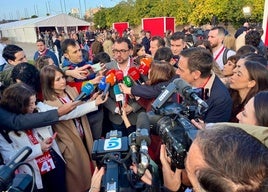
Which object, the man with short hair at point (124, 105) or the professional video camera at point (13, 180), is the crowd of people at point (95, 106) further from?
the professional video camera at point (13, 180)

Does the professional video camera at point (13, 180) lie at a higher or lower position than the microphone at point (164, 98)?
lower

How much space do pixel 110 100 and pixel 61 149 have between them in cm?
80

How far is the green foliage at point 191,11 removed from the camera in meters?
23.9

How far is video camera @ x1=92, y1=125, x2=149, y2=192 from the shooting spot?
125 cm

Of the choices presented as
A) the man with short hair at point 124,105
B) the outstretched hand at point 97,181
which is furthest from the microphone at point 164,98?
the man with short hair at point 124,105

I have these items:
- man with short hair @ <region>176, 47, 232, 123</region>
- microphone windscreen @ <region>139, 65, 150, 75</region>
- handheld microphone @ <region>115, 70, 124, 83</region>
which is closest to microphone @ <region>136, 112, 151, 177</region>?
man with short hair @ <region>176, 47, 232, 123</region>

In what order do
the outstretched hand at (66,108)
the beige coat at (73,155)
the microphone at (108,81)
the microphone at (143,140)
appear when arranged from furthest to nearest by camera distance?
1. the microphone at (108,81)
2. the beige coat at (73,155)
3. the outstretched hand at (66,108)
4. the microphone at (143,140)

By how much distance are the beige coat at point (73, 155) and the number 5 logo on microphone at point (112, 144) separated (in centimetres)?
115

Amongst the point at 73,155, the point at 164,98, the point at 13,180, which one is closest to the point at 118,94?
the point at 73,155

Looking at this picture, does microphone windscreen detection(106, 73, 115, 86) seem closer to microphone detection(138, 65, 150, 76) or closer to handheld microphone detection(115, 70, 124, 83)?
handheld microphone detection(115, 70, 124, 83)

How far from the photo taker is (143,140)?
133 centimetres

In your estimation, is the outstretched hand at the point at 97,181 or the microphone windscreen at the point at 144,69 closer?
the outstretched hand at the point at 97,181

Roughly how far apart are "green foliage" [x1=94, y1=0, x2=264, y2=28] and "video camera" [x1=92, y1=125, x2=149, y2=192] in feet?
77.4

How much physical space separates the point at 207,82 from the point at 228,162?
1588mm
